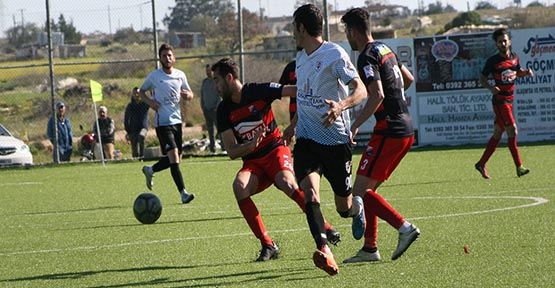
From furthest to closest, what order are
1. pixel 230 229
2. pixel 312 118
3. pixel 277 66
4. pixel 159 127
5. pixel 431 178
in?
pixel 277 66 < pixel 431 178 < pixel 159 127 < pixel 230 229 < pixel 312 118

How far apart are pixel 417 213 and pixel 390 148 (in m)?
3.65

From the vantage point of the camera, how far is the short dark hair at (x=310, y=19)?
9.20 meters

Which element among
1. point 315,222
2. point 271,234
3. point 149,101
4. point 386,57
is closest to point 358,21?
point 386,57

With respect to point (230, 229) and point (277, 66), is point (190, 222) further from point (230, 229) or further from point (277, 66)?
point (277, 66)

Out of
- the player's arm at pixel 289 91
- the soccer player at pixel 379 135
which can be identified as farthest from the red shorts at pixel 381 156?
the player's arm at pixel 289 91

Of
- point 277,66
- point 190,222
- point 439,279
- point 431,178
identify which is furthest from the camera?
point 277,66

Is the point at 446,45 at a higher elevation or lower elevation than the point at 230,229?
higher

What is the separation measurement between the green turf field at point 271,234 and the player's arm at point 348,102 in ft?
3.88

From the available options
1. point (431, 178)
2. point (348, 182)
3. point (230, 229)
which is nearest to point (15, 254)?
point (230, 229)

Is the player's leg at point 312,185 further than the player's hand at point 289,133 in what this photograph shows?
No

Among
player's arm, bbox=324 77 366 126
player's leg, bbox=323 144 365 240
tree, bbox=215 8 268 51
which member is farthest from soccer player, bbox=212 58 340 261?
tree, bbox=215 8 268 51

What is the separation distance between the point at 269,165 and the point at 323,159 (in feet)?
3.81

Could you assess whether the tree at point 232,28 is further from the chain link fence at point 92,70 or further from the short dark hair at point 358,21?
the short dark hair at point 358,21

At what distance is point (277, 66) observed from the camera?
3669cm
